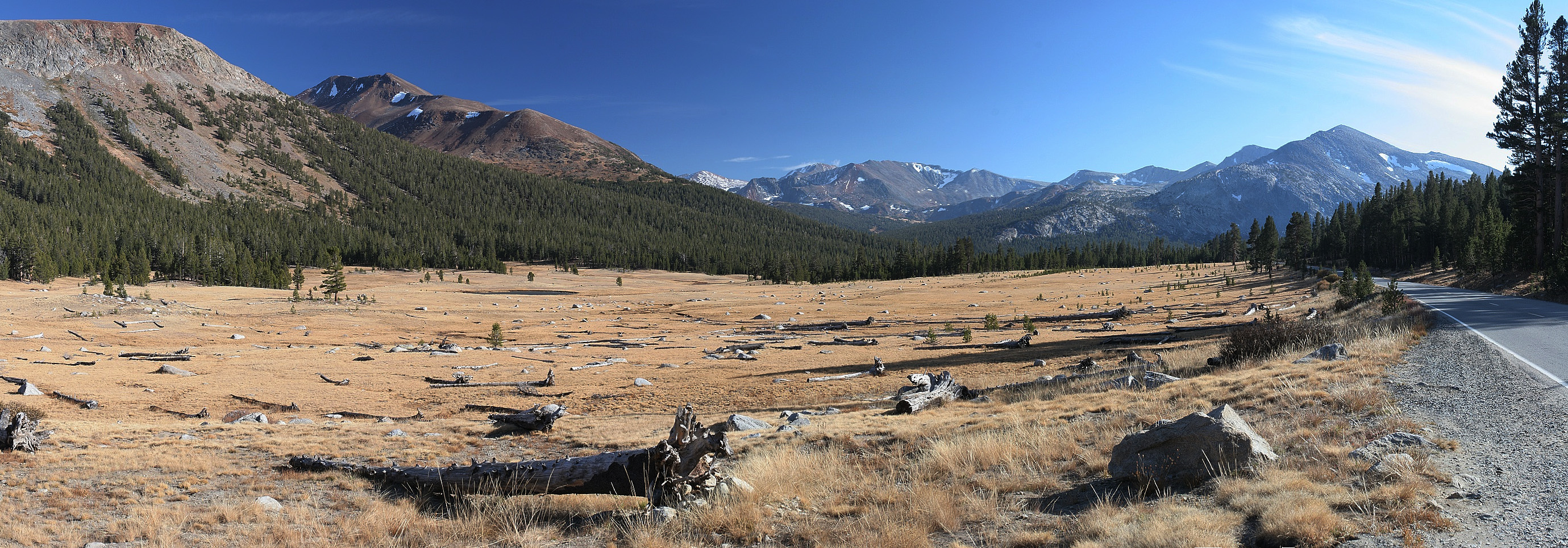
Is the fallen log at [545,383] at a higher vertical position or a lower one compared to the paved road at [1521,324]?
lower

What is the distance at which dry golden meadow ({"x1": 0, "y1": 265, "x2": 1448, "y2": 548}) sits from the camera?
5.63m

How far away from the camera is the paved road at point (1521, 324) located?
36.5ft

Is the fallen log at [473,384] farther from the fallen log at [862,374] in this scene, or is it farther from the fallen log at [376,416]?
the fallen log at [862,374]

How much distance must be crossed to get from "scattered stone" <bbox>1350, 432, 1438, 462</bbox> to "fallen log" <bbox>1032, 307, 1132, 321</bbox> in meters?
33.9

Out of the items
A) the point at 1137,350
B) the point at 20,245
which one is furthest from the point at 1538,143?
the point at 20,245

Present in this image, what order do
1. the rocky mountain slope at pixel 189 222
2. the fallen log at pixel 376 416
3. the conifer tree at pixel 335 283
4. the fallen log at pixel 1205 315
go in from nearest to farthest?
the fallen log at pixel 376 416 < the fallen log at pixel 1205 315 < the conifer tree at pixel 335 283 < the rocky mountain slope at pixel 189 222

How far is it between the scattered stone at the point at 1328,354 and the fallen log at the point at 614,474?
520 inches

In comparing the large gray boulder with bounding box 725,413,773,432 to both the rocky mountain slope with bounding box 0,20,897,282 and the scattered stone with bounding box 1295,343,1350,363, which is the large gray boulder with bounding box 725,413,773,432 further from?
the rocky mountain slope with bounding box 0,20,897,282

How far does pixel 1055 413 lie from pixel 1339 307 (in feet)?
94.6

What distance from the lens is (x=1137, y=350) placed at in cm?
2278

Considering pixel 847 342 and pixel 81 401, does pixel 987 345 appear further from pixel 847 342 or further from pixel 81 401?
pixel 81 401

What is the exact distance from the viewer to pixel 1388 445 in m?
6.20

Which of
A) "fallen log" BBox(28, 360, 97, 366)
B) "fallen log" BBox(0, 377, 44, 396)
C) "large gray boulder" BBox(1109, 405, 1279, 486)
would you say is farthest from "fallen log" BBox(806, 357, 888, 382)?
"fallen log" BBox(28, 360, 97, 366)

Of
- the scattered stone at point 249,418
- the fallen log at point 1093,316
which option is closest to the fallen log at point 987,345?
the fallen log at point 1093,316
